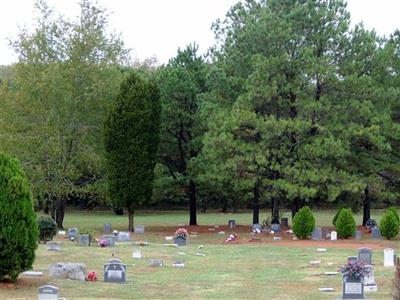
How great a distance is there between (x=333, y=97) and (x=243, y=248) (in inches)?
464

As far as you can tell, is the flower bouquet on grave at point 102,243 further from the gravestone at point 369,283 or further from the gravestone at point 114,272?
the gravestone at point 369,283

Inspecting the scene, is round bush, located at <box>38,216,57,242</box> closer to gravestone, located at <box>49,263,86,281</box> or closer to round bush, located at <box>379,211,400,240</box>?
gravestone, located at <box>49,263,86,281</box>

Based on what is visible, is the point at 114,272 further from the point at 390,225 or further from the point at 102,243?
the point at 390,225

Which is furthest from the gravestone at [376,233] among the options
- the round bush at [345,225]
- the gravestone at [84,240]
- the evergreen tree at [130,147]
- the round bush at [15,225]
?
the round bush at [15,225]

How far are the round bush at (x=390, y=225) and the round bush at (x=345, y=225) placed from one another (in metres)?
1.35

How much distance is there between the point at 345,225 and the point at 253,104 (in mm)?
7966

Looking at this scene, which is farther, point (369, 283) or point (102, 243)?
point (102, 243)

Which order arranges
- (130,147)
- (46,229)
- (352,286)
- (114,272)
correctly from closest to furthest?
(352,286) → (114,272) → (46,229) → (130,147)

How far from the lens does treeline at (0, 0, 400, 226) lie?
116 feet

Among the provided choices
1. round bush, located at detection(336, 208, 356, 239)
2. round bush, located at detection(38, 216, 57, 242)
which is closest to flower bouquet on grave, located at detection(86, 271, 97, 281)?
round bush, located at detection(38, 216, 57, 242)

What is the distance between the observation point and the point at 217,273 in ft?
64.1

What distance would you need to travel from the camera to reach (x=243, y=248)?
27875mm

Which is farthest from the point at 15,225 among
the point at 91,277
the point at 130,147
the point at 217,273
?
the point at 130,147

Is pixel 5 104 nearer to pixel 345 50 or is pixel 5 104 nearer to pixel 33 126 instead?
pixel 33 126
